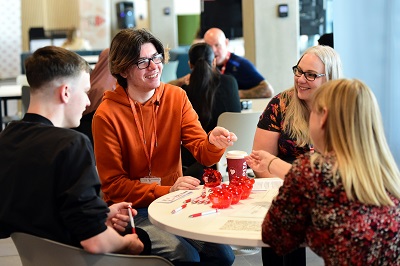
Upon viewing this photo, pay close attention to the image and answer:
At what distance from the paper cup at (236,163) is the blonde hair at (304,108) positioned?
1.50 feet

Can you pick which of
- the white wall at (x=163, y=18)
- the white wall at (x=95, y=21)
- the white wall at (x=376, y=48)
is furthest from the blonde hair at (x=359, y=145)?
the white wall at (x=95, y=21)

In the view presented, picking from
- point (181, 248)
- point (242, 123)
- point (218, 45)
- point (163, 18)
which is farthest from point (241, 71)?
point (163, 18)

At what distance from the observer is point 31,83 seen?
232cm

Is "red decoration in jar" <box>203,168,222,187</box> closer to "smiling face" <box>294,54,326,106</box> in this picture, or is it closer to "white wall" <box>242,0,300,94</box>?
"smiling face" <box>294,54,326,106</box>

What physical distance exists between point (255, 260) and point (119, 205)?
1979 millimetres

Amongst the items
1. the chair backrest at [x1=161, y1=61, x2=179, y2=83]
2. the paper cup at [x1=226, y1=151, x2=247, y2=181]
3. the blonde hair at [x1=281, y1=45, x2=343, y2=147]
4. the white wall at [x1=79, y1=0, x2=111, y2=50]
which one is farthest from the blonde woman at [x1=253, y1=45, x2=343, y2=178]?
the white wall at [x1=79, y1=0, x2=111, y2=50]

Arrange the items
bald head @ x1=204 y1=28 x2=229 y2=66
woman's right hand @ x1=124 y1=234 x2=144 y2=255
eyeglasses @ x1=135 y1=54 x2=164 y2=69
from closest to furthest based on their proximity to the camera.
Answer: woman's right hand @ x1=124 y1=234 x2=144 y2=255 → eyeglasses @ x1=135 y1=54 x2=164 y2=69 → bald head @ x1=204 y1=28 x2=229 y2=66

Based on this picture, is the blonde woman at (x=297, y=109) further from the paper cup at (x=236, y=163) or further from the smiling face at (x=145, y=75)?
the smiling face at (x=145, y=75)

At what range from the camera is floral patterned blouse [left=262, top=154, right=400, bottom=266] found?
2021 millimetres

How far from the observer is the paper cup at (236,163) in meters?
2.97

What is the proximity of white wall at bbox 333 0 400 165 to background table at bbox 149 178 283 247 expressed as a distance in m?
2.19

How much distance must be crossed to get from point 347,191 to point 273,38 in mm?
6033

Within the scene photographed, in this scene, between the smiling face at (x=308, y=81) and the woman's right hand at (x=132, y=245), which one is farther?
the smiling face at (x=308, y=81)

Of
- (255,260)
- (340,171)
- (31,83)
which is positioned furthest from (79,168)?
(255,260)
